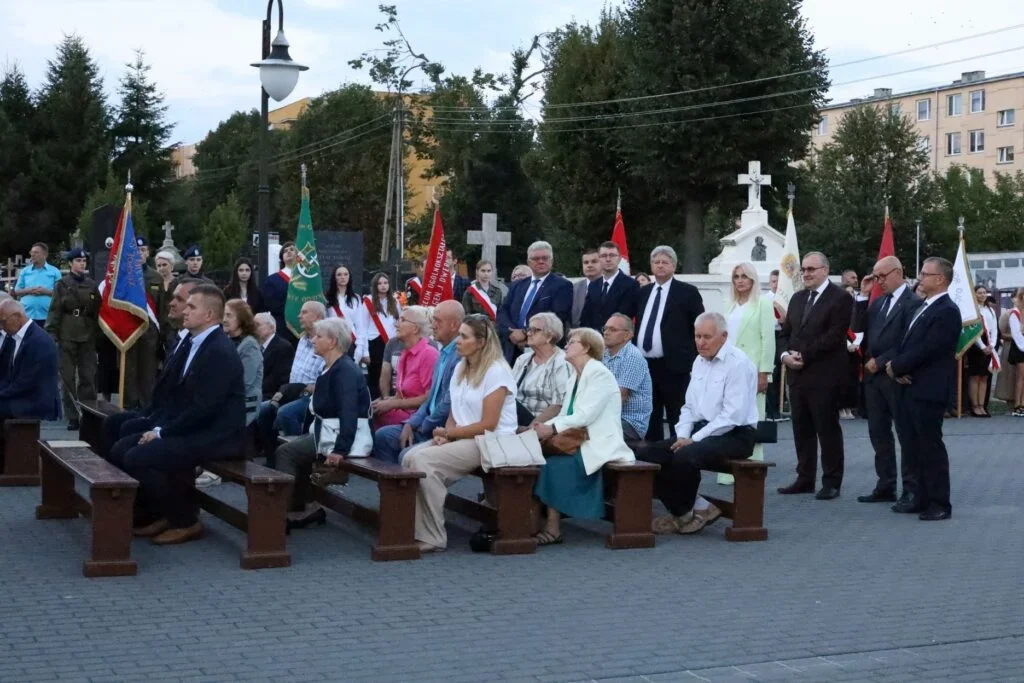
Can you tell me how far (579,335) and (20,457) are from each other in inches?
209

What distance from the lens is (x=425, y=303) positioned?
17.2 meters

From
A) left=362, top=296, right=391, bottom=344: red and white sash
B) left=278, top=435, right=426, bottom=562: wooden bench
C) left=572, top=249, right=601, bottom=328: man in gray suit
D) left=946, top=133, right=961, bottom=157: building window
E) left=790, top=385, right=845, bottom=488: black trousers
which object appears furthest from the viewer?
left=946, top=133, right=961, bottom=157: building window

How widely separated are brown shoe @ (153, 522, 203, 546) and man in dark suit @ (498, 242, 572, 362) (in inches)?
159

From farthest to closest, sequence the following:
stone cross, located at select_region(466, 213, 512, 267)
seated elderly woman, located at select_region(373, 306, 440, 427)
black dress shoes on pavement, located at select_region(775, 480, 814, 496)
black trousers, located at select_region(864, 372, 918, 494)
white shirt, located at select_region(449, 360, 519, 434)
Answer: stone cross, located at select_region(466, 213, 512, 267) < black dress shoes on pavement, located at select_region(775, 480, 814, 496) < black trousers, located at select_region(864, 372, 918, 494) < seated elderly woman, located at select_region(373, 306, 440, 427) < white shirt, located at select_region(449, 360, 519, 434)

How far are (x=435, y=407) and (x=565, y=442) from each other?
1.08 m

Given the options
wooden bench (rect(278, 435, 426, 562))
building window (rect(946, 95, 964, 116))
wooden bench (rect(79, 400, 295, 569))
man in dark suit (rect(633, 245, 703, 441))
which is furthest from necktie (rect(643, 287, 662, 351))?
building window (rect(946, 95, 964, 116))

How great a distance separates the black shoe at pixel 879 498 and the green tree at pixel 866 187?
45.7 meters

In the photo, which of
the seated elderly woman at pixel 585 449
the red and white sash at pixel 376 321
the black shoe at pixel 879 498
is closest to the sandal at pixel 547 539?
the seated elderly woman at pixel 585 449

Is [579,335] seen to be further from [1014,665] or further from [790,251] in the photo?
[790,251]

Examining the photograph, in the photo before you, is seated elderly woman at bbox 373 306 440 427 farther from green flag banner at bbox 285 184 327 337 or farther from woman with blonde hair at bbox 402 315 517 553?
green flag banner at bbox 285 184 327 337

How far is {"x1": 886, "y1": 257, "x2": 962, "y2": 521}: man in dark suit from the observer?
10641mm

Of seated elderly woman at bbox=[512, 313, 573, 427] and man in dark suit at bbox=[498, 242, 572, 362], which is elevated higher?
man in dark suit at bbox=[498, 242, 572, 362]

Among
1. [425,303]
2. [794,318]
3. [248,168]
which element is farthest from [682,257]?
[248,168]

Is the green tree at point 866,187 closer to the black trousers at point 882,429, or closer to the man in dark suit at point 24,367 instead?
the black trousers at point 882,429
